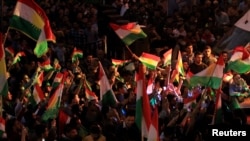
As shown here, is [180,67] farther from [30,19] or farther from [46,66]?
[30,19]

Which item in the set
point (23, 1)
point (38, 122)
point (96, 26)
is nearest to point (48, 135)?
point (38, 122)

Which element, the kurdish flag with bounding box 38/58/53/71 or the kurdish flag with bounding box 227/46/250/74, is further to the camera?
the kurdish flag with bounding box 38/58/53/71

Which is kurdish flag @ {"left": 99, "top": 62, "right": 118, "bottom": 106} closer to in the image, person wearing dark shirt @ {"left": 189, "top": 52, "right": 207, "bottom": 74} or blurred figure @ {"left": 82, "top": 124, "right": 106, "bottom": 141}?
blurred figure @ {"left": 82, "top": 124, "right": 106, "bottom": 141}

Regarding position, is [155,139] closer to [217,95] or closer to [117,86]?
[217,95]

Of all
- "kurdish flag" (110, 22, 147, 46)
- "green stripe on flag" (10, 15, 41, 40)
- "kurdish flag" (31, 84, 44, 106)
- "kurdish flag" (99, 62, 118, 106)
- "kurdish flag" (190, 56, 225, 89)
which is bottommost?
"kurdish flag" (31, 84, 44, 106)

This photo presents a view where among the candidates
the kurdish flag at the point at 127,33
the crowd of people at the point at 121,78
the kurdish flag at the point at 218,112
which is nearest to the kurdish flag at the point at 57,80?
the crowd of people at the point at 121,78

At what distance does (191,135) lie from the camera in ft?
57.1

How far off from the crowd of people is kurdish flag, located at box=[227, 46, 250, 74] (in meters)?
0.45

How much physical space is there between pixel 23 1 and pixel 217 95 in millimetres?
3627

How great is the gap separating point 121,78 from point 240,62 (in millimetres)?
4692

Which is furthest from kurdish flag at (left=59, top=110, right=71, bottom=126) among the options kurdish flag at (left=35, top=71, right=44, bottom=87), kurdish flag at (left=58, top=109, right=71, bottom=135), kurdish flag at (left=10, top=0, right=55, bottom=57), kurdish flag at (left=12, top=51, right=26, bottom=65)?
kurdish flag at (left=12, top=51, right=26, bottom=65)

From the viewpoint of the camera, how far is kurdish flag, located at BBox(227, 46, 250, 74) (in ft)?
59.2

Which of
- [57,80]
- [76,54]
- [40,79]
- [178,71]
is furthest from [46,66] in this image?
[178,71]

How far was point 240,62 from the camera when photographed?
18062mm
